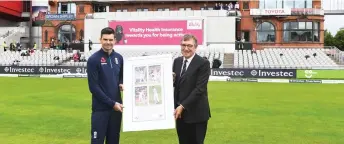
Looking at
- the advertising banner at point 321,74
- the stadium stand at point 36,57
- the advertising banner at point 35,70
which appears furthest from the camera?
the stadium stand at point 36,57

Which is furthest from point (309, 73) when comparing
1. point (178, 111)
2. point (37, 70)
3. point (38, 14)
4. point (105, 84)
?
point (38, 14)

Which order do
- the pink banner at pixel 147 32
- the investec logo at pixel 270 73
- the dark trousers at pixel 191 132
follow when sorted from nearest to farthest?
the dark trousers at pixel 191 132 → the investec logo at pixel 270 73 → the pink banner at pixel 147 32

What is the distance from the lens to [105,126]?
6.29 metres

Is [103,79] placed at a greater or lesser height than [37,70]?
lesser

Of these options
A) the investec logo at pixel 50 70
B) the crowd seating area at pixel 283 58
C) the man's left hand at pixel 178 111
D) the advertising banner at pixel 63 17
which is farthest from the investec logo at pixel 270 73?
the advertising banner at pixel 63 17

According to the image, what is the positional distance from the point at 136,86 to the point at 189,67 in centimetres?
79

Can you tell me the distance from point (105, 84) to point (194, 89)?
1279 millimetres

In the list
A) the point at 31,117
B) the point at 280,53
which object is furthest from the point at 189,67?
the point at 280,53

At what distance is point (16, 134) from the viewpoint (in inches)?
402

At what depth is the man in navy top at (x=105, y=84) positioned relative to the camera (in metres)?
6.12

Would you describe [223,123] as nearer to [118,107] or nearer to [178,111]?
Answer: [178,111]

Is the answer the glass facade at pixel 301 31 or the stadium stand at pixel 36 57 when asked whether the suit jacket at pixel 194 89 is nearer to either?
the stadium stand at pixel 36 57

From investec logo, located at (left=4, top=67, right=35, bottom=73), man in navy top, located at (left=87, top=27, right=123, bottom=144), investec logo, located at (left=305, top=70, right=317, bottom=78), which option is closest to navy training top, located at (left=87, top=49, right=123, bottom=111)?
man in navy top, located at (left=87, top=27, right=123, bottom=144)

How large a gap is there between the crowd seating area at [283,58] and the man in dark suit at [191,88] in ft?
121
